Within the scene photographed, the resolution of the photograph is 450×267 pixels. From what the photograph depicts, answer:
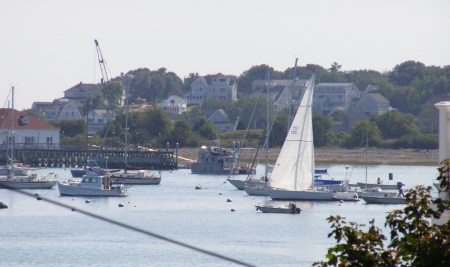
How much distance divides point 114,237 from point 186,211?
1688 centimetres

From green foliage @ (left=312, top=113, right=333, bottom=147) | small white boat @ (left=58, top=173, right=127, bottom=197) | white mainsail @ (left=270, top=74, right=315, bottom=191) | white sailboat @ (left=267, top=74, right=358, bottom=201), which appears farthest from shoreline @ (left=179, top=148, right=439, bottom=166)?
white mainsail @ (left=270, top=74, right=315, bottom=191)

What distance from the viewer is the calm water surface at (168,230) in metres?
47.2

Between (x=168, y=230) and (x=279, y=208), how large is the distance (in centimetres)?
1097

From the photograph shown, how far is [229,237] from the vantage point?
55969 mm

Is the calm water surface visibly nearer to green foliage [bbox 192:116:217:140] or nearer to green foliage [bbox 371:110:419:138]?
green foliage [bbox 371:110:419:138]

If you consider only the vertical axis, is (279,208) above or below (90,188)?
below

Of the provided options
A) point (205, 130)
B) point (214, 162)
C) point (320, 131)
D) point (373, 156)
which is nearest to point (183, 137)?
point (205, 130)

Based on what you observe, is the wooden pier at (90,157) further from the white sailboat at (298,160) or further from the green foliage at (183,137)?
the white sailboat at (298,160)

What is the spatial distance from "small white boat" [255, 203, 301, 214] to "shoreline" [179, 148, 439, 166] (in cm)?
7650

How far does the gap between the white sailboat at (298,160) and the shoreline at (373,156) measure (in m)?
70.8

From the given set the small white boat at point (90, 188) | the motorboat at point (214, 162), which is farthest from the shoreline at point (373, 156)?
→ the small white boat at point (90, 188)

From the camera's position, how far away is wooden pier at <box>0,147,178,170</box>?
140 m

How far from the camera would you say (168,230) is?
196 ft

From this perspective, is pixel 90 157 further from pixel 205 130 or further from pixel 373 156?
pixel 373 156
